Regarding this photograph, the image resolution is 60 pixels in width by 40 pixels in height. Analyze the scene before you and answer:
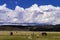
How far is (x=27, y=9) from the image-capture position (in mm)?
1912

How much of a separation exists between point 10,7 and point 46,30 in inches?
18.9

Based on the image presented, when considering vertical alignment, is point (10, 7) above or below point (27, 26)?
above

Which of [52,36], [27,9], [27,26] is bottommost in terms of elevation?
[52,36]

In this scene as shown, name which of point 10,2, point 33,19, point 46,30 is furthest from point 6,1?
point 46,30

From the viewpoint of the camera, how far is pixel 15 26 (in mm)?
1917

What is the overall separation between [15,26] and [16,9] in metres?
0.19

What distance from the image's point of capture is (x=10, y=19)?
1930 millimetres

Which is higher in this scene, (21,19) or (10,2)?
(10,2)

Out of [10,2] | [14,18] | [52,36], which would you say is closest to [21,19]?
[14,18]

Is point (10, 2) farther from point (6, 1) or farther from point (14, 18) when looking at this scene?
point (14, 18)

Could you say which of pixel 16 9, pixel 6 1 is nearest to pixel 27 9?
pixel 16 9

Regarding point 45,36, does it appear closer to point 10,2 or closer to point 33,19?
point 33,19

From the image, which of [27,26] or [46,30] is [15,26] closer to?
[27,26]

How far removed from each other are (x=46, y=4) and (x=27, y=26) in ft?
1.06
